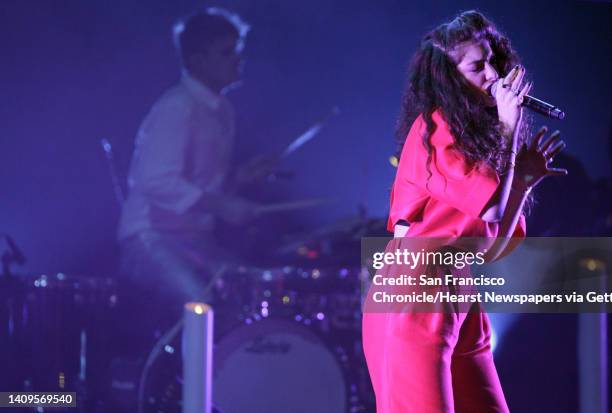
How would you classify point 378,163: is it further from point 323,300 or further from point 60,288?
point 60,288

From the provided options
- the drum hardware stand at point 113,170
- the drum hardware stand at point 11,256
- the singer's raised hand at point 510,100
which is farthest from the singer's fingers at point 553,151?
the drum hardware stand at point 11,256

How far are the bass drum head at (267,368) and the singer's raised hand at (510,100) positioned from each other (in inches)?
76.6

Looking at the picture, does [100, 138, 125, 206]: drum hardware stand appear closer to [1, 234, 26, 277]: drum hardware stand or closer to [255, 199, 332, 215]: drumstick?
[1, 234, 26, 277]: drum hardware stand

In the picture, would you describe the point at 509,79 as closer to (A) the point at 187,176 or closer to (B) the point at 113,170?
(A) the point at 187,176

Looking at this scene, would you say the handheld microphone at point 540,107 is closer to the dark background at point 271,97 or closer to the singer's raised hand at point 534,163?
the singer's raised hand at point 534,163

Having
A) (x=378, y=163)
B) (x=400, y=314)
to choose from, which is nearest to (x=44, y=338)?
(x=378, y=163)

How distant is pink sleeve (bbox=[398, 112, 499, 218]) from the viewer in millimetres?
1365

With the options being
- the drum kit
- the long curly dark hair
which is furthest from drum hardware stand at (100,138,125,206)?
the long curly dark hair

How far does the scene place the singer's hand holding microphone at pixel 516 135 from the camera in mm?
1439

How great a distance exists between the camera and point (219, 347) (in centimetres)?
320

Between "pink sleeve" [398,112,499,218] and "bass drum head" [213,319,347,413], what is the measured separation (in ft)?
6.08

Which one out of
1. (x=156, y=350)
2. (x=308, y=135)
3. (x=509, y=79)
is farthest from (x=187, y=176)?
(x=509, y=79)

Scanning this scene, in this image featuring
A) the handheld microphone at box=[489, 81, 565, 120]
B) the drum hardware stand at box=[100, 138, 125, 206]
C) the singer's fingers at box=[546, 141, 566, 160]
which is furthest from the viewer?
the drum hardware stand at box=[100, 138, 125, 206]

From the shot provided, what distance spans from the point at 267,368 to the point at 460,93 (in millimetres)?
2022
